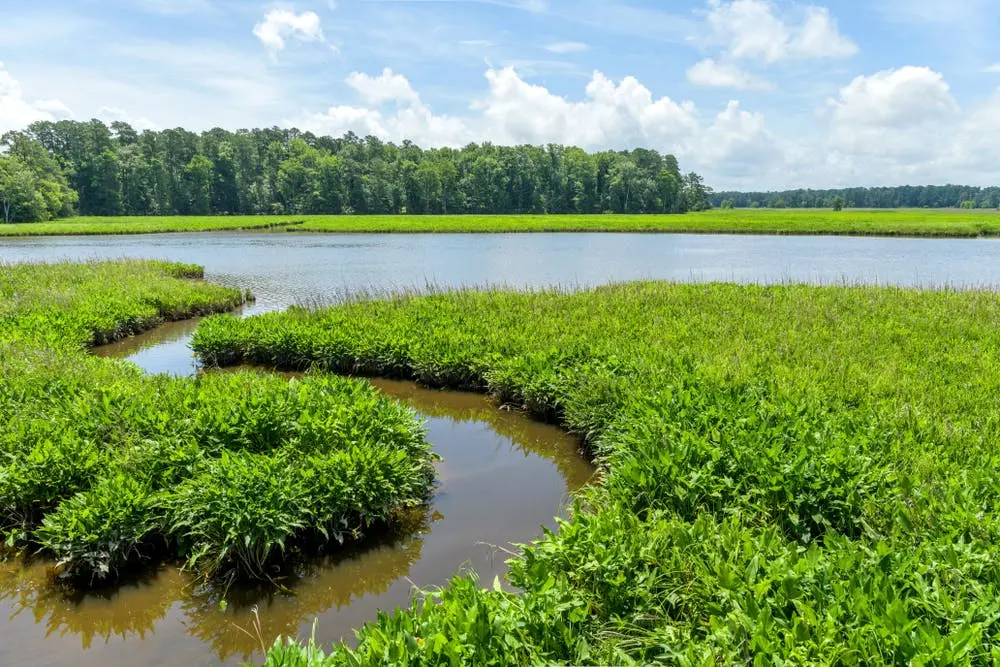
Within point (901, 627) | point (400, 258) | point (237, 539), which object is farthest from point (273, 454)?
point (400, 258)

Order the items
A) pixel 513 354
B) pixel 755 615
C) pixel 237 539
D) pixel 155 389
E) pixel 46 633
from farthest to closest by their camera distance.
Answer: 1. pixel 513 354
2. pixel 155 389
3. pixel 237 539
4. pixel 46 633
5. pixel 755 615

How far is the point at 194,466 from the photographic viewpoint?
6930 mm

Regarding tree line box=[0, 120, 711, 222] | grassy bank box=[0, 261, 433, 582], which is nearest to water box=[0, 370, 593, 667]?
grassy bank box=[0, 261, 433, 582]

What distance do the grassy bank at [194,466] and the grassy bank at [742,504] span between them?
1654 mm

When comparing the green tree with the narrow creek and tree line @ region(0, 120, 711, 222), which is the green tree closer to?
tree line @ region(0, 120, 711, 222)

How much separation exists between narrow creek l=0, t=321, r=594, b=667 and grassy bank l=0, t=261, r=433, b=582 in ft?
0.91

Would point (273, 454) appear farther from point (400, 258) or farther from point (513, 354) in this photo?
point (400, 258)

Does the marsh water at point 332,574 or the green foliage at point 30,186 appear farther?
the green foliage at point 30,186

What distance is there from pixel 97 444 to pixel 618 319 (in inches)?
429

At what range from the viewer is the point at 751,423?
7.18m

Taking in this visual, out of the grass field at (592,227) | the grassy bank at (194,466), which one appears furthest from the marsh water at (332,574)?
the grass field at (592,227)

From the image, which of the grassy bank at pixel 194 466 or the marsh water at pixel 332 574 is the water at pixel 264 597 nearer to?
the marsh water at pixel 332 574

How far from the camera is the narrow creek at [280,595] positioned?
17.9 ft

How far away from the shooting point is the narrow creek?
5.46 metres
